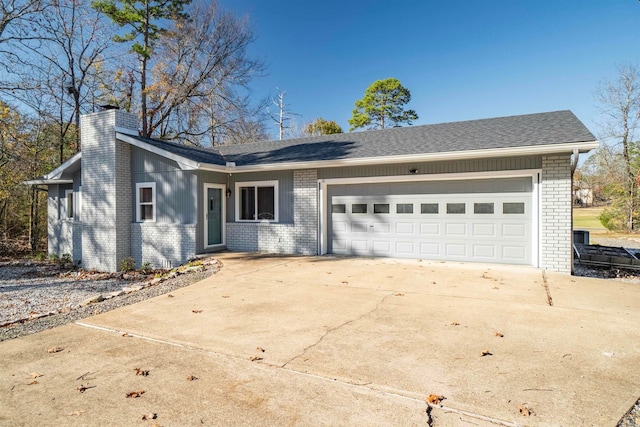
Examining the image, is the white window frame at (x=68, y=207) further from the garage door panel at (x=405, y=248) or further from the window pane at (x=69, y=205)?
the garage door panel at (x=405, y=248)

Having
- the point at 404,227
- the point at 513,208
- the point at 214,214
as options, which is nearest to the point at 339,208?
the point at 404,227

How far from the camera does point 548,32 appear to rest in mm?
13953

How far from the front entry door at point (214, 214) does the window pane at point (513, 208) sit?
855 centimetres

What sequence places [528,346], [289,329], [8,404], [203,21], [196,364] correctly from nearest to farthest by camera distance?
[8,404], [196,364], [528,346], [289,329], [203,21]

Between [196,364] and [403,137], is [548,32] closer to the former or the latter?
[403,137]

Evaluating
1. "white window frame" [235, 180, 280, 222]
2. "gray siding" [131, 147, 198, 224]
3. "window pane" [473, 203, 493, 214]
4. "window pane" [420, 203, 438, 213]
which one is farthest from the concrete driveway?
"white window frame" [235, 180, 280, 222]

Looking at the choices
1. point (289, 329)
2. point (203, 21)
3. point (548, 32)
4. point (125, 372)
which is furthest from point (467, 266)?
point (203, 21)

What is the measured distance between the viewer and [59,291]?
917cm

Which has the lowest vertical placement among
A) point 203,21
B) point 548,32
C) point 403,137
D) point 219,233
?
point 219,233

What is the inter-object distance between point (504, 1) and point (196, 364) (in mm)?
16696

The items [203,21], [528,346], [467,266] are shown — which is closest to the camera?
[528,346]

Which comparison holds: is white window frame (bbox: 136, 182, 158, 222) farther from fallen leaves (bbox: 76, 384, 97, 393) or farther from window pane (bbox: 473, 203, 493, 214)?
window pane (bbox: 473, 203, 493, 214)

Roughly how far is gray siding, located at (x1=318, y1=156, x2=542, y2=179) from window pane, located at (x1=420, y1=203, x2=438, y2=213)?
0.87 metres

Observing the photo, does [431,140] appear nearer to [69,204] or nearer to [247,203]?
[247,203]
